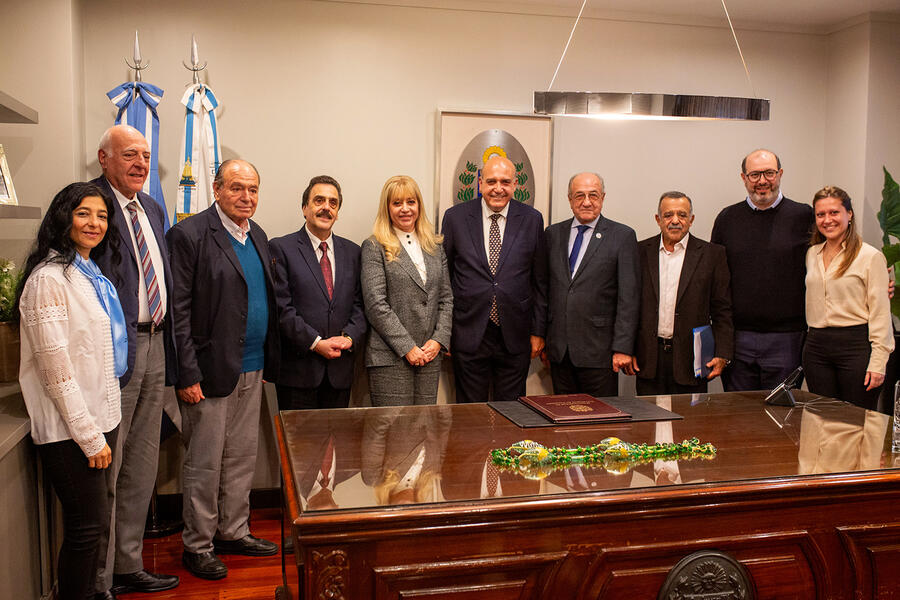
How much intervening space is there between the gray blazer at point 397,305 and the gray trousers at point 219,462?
0.63 m

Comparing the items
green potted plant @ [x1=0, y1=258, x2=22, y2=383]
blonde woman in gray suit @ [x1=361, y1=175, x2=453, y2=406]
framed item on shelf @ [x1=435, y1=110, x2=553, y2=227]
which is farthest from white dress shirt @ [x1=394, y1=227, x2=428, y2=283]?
green potted plant @ [x1=0, y1=258, x2=22, y2=383]

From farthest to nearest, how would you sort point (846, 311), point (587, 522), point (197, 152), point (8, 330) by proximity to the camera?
point (197, 152), point (846, 311), point (8, 330), point (587, 522)

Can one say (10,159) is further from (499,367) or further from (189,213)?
(499,367)

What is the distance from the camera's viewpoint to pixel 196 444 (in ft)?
10.8

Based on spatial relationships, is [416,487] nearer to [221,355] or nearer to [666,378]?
[221,355]

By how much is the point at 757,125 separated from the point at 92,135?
157 inches

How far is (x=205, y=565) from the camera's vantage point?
326 centimetres

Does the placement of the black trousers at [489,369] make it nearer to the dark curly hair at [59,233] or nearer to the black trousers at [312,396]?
the black trousers at [312,396]

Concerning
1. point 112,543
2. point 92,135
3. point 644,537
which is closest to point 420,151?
point 92,135

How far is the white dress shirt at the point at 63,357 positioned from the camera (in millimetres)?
2322

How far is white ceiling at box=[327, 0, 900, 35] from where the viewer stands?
4367mm

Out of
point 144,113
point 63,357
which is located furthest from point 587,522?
point 144,113

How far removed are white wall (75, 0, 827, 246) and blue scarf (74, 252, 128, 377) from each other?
5.38ft

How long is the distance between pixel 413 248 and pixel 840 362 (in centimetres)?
224
